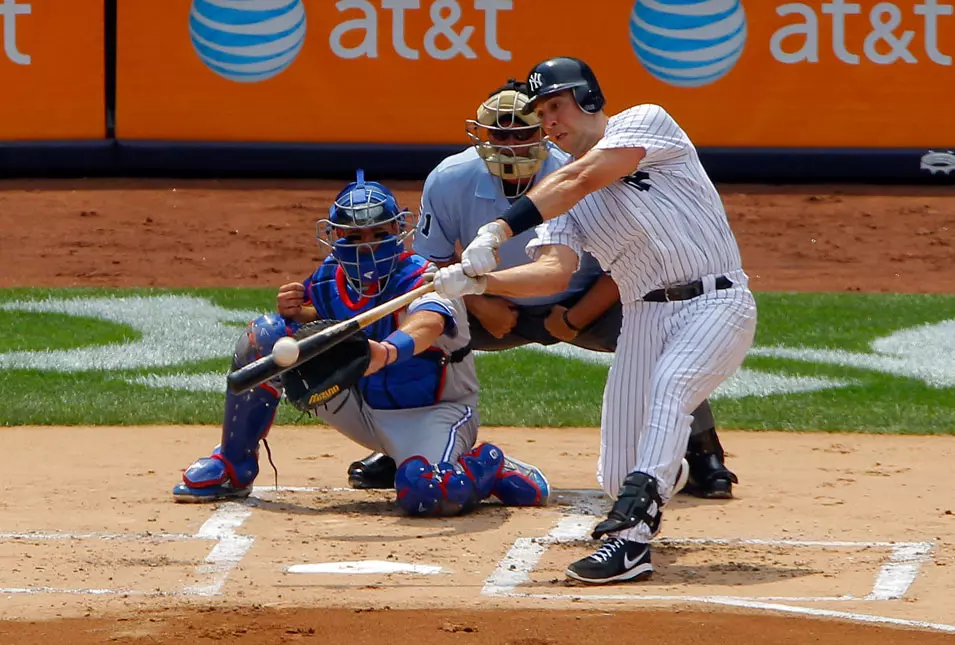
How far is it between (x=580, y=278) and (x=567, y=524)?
1.58 m

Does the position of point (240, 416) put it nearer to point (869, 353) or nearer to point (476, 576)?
point (476, 576)

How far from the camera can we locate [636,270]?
210 inches

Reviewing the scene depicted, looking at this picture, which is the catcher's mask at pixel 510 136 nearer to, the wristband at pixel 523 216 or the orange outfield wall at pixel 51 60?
the wristband at pixel 523 216

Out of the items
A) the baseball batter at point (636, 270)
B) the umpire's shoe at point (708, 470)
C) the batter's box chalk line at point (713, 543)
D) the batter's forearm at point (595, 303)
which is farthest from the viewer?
the batter's forearm at point (595, 303)

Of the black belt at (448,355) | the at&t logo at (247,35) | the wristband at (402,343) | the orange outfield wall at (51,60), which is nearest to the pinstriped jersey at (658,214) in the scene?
the wristband at (402,343)

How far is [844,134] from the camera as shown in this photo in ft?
46.8

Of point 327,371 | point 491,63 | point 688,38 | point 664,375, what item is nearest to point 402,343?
point 327,371

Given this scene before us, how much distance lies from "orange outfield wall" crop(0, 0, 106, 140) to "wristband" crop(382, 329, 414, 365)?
29.2 ft

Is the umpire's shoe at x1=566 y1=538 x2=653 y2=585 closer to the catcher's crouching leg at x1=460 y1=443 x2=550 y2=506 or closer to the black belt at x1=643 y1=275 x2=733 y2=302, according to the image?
the black belt at x1=643 y1=275 x2=733 y2=302

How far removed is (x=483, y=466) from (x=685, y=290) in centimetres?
123

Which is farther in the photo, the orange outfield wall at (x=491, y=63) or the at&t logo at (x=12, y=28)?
the orange outfield wall at (x=491, y=63)

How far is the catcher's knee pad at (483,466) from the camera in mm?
6008

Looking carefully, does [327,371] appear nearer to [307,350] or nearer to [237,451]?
[307,350]

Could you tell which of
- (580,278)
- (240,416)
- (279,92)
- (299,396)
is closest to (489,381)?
(580,278)
